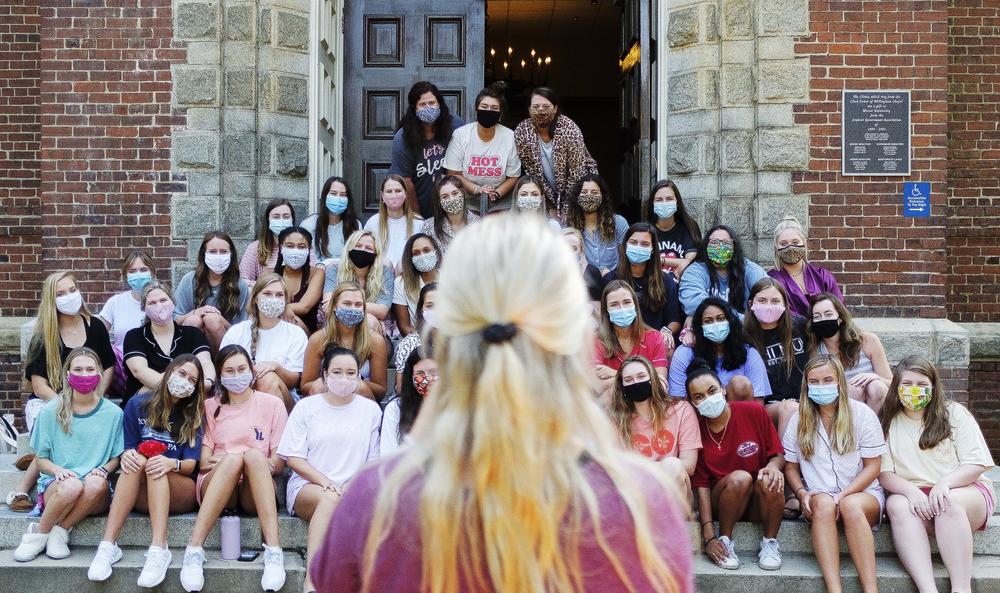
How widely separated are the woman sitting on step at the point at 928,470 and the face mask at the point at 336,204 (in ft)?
14.5

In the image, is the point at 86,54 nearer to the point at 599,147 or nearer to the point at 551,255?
the point at 551,255

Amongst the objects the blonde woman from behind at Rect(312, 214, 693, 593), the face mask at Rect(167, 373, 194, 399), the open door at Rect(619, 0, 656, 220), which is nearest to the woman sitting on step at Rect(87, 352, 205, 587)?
the face mask at Rect(167, 373, 194, 399)

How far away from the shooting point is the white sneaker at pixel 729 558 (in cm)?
686

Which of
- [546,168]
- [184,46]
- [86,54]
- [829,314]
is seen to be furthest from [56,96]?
[829,314]

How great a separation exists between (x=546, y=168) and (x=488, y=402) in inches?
320

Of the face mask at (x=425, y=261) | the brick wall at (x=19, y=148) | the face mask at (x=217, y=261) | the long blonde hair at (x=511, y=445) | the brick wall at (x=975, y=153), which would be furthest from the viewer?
the brick wall at (x=19, y=148)

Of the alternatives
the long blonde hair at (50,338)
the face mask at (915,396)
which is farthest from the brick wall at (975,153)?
the long blonde hair at (50,338)

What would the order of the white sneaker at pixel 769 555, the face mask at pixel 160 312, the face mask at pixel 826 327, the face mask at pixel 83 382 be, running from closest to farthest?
the white sneaker at pixel 769 555
the face mask at pixel 83 382
the face mask at pixel 826 327
the face mask at pixel 160 312

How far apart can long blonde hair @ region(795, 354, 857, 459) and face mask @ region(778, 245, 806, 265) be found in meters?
1.60

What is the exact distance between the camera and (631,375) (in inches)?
275

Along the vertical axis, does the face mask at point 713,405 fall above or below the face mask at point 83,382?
below

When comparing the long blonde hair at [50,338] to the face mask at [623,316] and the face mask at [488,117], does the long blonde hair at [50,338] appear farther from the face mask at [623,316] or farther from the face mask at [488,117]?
the face mask at [623,316]

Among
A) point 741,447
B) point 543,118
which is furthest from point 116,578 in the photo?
point 543,118

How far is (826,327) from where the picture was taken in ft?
25.2
